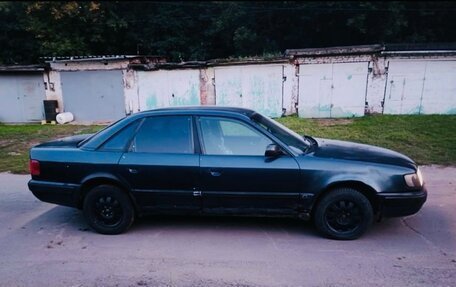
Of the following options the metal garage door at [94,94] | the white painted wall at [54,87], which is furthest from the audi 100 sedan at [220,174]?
the white painted wall at [54,87]

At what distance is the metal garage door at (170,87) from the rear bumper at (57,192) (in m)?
10.8

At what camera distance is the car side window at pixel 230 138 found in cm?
441

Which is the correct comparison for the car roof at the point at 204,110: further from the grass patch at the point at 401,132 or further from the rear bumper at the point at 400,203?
the grass patch at the point at 401,132

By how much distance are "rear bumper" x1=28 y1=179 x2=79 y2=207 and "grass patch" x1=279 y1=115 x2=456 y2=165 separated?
22.5 feet

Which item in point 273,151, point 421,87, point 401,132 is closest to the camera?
point 273,151

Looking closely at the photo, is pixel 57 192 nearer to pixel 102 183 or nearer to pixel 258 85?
pixel 102 183

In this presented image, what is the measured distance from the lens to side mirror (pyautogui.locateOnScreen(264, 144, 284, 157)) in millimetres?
4230

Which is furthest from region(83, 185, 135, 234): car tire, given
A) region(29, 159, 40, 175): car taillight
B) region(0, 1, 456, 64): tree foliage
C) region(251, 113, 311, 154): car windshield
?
region(0, 1, 456, 64): tree foliage

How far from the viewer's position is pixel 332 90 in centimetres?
1455

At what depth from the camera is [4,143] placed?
1119cm

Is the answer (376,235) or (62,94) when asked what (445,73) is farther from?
(62,94)

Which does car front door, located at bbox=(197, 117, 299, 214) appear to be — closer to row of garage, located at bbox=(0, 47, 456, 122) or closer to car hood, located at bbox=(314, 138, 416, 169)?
car hood, located at bbox=(314, 138, 416, 169)

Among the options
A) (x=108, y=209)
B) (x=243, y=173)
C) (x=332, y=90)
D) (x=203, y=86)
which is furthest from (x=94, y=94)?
(x=243, y=173)

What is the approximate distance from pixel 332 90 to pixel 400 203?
10927mm
